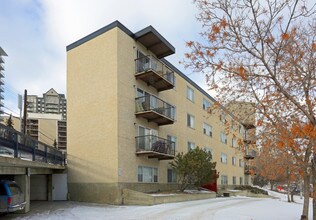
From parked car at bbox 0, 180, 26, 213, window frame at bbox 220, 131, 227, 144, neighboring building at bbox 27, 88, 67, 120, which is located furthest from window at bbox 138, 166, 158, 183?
neighboring building at bbox 27, 88, 67, 120

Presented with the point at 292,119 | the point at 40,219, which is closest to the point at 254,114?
the point at 292,119

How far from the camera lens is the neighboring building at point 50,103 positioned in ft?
351

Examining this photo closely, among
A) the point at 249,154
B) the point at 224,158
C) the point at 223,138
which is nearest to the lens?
the point at 249,154

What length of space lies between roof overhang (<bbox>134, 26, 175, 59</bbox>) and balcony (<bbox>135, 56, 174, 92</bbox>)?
82cm

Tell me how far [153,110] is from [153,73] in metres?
2.83

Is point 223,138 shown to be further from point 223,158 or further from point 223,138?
point 223,158

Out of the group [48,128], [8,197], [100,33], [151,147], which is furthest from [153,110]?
[48,128]

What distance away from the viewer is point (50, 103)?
372 ft

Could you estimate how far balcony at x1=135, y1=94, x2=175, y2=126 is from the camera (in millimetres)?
25819

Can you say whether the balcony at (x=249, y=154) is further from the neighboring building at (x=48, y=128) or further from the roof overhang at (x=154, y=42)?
the neighboring building at (x=48, y=128)

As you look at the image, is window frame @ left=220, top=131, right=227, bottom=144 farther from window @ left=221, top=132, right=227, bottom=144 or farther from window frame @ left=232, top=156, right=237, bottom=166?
window frame @ left=232, top=156, right=237, bottom=166

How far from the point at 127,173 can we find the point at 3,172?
31.3ft

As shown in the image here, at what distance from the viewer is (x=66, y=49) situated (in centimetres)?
2800

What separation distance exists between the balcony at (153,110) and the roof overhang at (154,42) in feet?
13.3
